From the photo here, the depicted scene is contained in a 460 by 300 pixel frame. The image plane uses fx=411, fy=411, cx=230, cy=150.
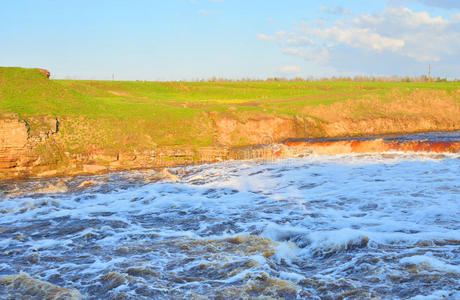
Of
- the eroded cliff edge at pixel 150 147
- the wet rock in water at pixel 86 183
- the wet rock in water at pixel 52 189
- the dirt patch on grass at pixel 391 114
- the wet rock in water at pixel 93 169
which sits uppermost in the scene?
the dirt patch on grass at pixel 391 114

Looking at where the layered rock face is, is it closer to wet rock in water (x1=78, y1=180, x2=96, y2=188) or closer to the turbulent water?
the turbulent water

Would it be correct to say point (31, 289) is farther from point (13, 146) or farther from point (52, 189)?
point (13, 146)

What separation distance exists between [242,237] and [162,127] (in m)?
13.8

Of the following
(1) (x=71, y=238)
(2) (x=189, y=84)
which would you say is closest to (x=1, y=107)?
(1) (x=71, y=238)

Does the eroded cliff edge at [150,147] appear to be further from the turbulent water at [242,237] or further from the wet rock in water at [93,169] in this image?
the turbulent water at [242,237]

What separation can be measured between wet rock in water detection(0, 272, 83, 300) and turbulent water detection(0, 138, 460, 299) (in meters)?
0.02

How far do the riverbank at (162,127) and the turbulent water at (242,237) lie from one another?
3.16m

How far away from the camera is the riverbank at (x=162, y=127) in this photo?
17781 mm

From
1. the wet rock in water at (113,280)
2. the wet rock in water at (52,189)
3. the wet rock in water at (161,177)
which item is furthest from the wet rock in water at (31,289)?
the wet rock in water at (161,177)

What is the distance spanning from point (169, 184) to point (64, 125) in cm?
791

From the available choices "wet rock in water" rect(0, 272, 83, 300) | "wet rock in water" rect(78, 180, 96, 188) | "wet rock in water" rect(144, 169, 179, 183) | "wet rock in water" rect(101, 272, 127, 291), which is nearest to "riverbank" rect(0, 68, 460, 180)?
"wet rock in water" rect(144, 169, 179, 183)

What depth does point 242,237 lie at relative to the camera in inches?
326

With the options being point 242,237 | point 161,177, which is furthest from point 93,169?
point 242,237

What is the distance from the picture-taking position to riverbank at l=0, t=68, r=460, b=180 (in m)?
17.8
